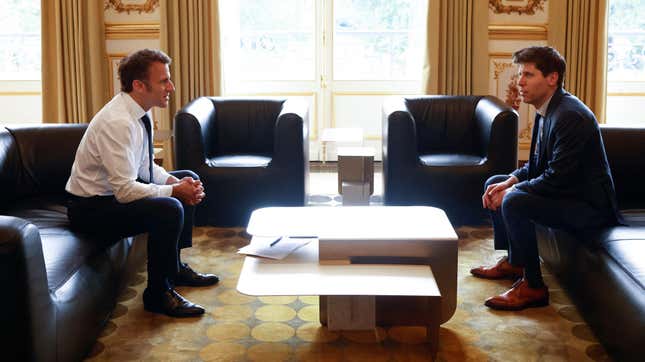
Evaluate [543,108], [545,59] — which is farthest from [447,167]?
[545,59]

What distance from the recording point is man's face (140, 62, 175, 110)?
301cm

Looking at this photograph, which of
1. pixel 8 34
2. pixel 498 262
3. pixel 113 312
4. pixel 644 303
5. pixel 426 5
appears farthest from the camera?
pixel 8 34

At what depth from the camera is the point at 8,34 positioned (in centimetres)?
655

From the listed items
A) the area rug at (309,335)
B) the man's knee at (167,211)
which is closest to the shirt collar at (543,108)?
the area rug at (309,335)

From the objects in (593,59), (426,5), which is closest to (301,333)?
(426,5)

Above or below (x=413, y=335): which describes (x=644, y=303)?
above

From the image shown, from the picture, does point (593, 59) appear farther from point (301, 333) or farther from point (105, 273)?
point (105, 273)

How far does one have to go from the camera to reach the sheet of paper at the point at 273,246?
2674 millimetres

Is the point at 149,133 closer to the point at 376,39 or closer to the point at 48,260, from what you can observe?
the point at 48,260

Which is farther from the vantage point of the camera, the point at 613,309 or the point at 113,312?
the point at 113,312

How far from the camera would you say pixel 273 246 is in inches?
109

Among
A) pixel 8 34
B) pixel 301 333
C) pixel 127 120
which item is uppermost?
pixel 8 34

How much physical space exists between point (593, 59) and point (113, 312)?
394cm

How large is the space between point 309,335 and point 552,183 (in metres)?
1.09
